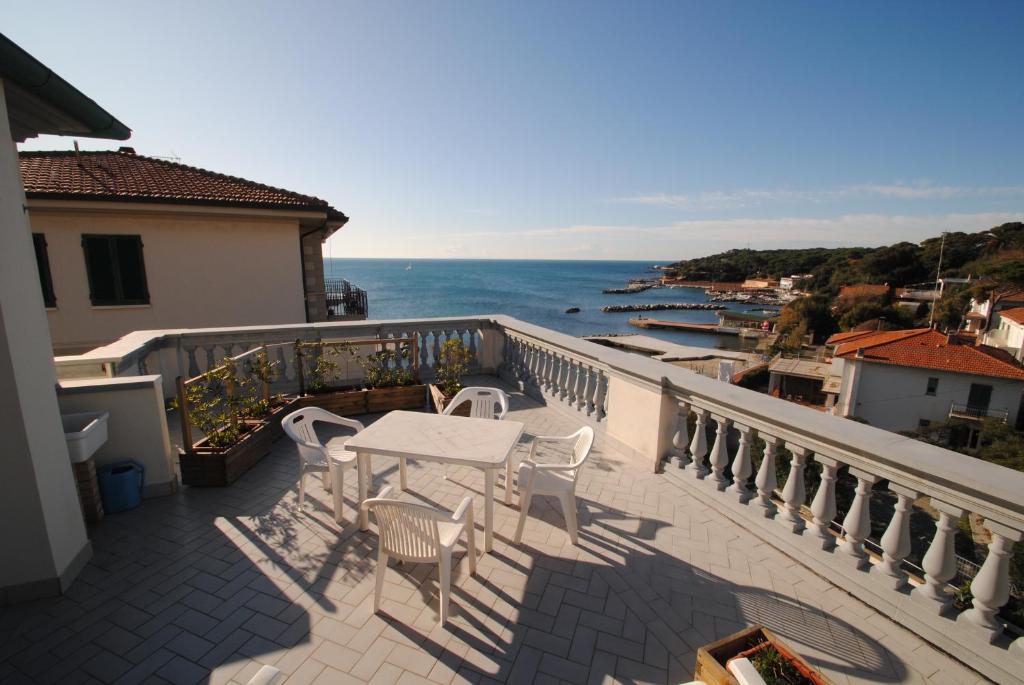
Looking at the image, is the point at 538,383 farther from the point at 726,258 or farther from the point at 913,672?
the point at 726,258

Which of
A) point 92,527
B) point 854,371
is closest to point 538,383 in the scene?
point 92,527

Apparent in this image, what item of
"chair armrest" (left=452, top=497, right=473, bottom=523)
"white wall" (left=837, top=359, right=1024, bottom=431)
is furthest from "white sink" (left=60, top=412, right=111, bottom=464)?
"white wall" (left=837, top=359, right=1024, bottom=431)

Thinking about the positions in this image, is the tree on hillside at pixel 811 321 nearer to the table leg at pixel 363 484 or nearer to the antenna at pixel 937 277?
the antenna at pixel 937 277

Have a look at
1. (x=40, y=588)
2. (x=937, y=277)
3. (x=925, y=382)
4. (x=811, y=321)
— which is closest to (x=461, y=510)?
(x=40, y=588)

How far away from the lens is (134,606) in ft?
9.30

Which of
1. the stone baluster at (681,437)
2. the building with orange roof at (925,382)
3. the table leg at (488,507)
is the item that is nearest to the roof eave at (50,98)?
the table leg at (488,507)

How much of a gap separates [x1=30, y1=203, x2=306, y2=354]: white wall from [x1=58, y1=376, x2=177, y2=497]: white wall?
715 cm

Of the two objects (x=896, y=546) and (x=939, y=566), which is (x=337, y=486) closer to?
(x=896, y=546)

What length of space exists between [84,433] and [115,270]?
8.55m

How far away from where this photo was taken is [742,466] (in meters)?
3.66

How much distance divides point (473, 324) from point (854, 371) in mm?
33708

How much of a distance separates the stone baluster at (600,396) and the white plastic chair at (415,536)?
3.22 metres

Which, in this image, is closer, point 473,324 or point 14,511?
point 14,511

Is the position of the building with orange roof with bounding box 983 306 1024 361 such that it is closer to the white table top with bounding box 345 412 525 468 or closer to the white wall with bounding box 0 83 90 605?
the white table top with bounding box 345 412 525 468
